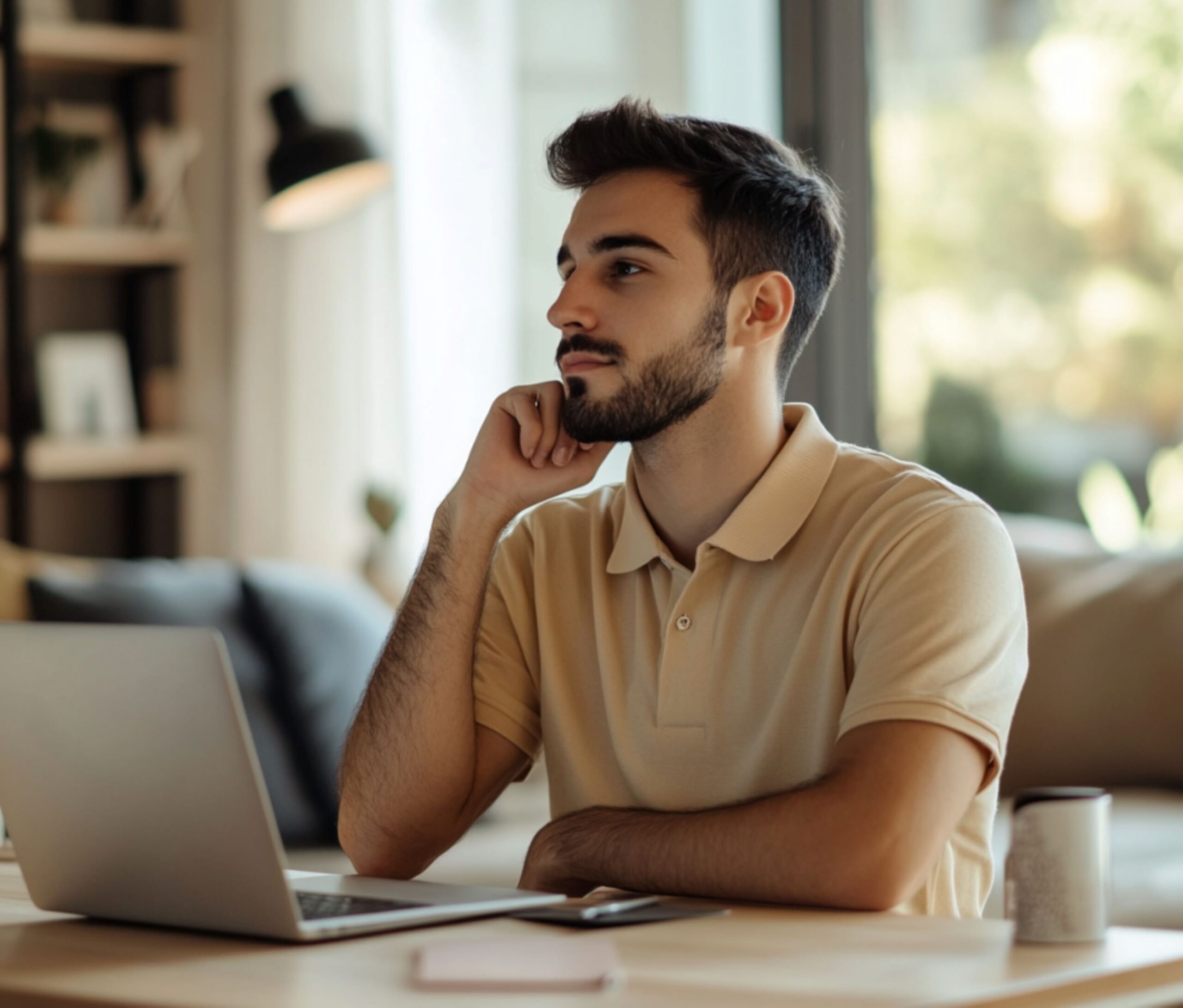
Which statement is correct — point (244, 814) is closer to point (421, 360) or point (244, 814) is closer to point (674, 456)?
point (674, 456)

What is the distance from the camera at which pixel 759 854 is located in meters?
1.31

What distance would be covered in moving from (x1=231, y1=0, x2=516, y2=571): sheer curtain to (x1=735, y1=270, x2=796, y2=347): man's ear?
2.09 metres

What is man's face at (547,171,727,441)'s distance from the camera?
1.69 metres

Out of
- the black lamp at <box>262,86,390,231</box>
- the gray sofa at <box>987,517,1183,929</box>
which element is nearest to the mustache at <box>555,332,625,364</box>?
the gray sofa at <box>987,517,1183,929</box>

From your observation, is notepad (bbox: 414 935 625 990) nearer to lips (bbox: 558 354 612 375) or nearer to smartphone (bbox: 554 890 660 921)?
smartphone (bbox: 554 890 660 921)

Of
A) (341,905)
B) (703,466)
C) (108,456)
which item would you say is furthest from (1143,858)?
(108,456)

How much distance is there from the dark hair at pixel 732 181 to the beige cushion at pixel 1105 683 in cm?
106

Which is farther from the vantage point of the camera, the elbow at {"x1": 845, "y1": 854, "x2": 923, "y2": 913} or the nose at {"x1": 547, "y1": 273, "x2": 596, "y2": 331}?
the nose at {"x1": 547, "y1": 273, "x2": 596, "y2": 331}

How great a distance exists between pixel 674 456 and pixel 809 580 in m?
0.23

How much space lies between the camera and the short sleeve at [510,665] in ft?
5.66

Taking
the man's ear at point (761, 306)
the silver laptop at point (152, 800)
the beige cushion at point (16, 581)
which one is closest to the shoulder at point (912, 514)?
the man's ear at point (761, 306)

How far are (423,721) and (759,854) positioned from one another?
0.46m

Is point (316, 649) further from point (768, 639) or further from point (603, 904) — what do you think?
point (603, 904)

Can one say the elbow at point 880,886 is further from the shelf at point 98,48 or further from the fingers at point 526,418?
the shelf at point 98,48
